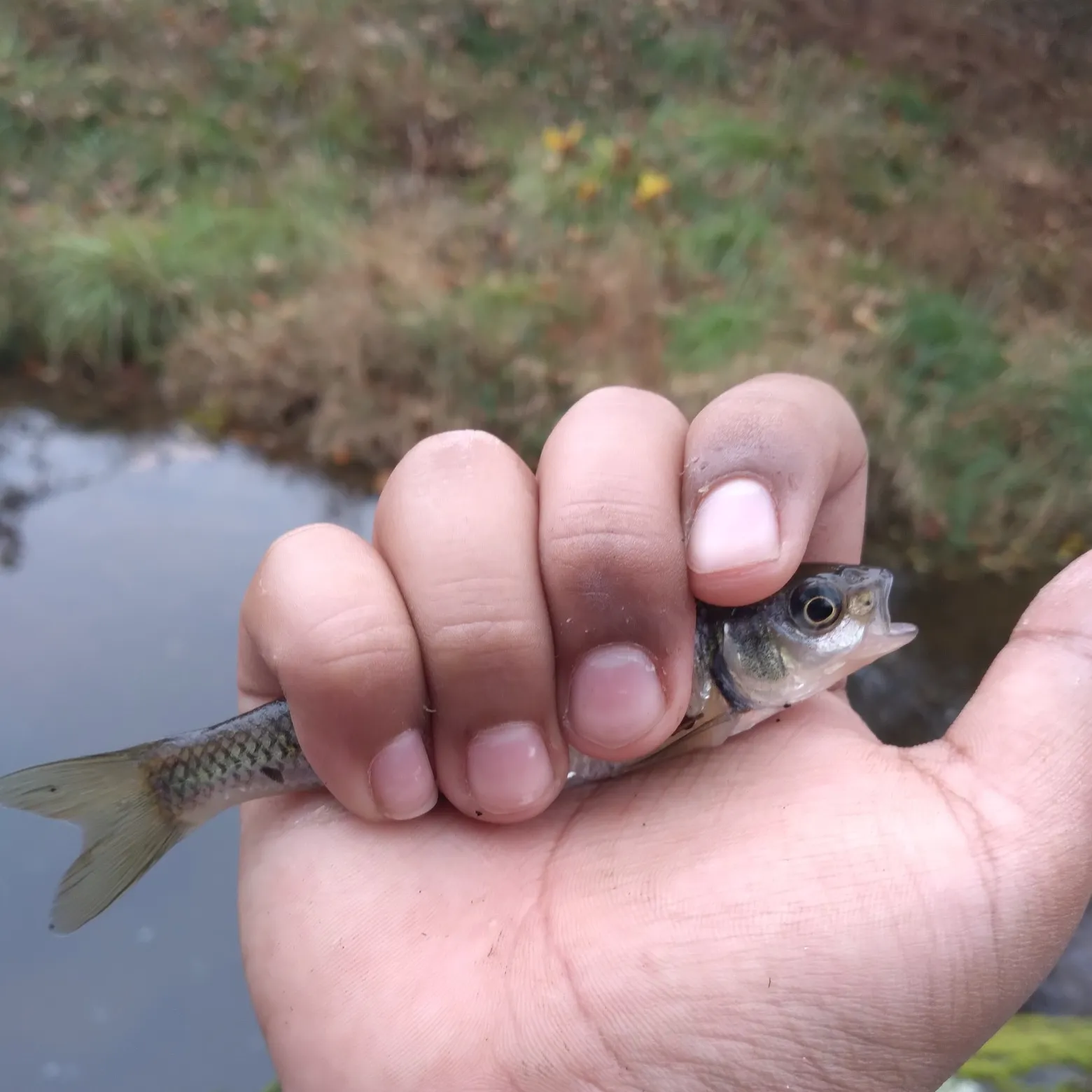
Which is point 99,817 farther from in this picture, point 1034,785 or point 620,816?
point 1034,785

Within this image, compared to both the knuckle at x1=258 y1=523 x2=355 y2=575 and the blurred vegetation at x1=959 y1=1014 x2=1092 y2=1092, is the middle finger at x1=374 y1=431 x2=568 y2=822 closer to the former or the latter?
the knuckle at x1=258 y1=523 x2=355 y2=575

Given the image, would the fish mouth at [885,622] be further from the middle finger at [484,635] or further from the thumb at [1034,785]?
the middle finger at [484,635]

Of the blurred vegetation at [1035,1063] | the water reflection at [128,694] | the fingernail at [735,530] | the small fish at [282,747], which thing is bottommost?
the water reflection at [128,694]

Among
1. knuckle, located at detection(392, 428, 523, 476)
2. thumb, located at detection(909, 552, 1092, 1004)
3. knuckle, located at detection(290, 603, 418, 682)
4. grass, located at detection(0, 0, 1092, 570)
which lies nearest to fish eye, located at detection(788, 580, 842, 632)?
thumb, located at detection(909, 552, 1092, 1004)

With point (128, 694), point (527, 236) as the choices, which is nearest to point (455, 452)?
point (128, 694)

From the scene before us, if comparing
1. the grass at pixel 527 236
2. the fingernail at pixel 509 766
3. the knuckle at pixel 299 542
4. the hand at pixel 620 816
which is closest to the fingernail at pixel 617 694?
the hand at pixel 620 816

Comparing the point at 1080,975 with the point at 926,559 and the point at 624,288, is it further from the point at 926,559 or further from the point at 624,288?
the point at 624,288
